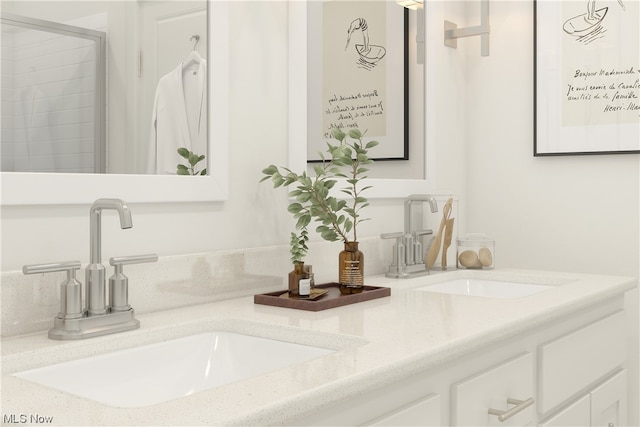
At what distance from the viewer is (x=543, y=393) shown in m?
1.43

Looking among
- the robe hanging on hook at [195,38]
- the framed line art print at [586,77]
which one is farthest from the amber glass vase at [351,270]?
the framed line art print at [586,77]

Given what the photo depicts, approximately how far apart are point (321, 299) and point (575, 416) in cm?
64

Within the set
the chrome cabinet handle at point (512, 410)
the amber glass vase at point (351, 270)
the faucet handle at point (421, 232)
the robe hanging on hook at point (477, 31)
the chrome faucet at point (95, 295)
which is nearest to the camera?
the chrome faucet at point (95, 295)

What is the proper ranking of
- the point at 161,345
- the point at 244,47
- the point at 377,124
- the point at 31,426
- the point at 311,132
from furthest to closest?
the point at 377,124
the point at 311,132
the point at 244,47
the point at 161,345
the point at 31,426

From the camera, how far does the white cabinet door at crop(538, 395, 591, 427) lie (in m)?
1.47

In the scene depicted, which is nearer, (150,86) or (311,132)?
(150,86)

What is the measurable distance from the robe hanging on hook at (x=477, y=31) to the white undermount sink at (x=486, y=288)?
2.47ft

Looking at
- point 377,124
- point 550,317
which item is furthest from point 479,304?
point 377,124

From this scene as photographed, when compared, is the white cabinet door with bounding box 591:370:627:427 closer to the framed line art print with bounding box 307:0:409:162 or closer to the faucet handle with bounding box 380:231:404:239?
the faucet handle with bounding box 380:231:404:239

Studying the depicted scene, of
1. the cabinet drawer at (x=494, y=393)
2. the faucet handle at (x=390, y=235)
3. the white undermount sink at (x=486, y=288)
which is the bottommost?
the cabinet drawer at (x=494, y=393)

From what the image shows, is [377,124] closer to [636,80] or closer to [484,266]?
[484,266]

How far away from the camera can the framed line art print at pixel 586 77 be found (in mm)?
2082

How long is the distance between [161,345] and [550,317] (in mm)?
766

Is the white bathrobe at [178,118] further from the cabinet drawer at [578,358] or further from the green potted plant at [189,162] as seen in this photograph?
the cabinet drawer at [578,358]
